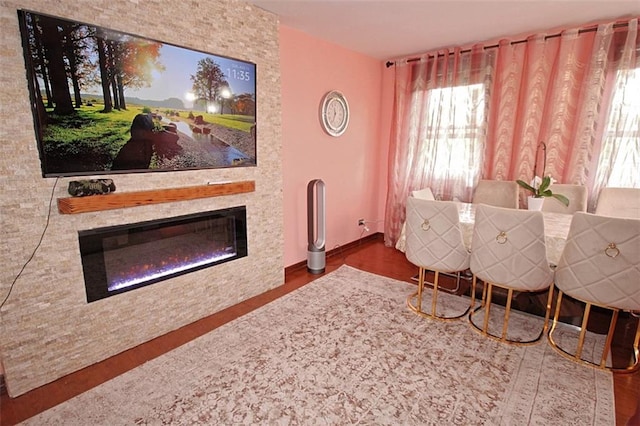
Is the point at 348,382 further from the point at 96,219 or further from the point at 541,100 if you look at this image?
the point at 541,100

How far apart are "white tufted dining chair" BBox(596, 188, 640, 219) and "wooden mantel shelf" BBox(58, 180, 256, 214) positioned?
120 inches

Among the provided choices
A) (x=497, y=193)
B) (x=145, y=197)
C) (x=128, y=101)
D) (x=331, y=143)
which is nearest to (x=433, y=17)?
(x=331, y=143)

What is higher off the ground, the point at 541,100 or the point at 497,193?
the point at 541,100

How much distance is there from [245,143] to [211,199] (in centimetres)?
55

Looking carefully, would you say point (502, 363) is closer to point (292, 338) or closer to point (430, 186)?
point (292, 338)

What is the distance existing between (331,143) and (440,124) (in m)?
1.34

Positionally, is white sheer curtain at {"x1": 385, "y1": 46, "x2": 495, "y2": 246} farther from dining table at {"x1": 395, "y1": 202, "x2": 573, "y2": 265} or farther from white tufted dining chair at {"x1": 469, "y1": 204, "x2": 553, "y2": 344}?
white tufted dining chair at {"x1": 469, "y1": 204, "x2": 553, "y2": 344}

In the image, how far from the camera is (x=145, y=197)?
208cm

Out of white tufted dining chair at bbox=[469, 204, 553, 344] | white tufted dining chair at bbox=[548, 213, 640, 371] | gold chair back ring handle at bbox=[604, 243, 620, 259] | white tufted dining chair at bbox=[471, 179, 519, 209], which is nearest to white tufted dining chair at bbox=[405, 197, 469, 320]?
white tufted dining chair at bbox=[469, 204, 553, 344]

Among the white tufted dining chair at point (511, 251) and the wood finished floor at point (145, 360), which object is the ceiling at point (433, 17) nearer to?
the white tufted dining chair at point (511, 251)

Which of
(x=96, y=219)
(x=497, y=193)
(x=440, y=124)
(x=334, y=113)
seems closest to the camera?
(x=96, y=219)

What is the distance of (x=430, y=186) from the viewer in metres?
4.05

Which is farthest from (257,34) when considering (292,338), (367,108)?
(292,338)

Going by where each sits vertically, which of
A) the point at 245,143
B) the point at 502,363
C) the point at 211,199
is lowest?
the point at 502,363
